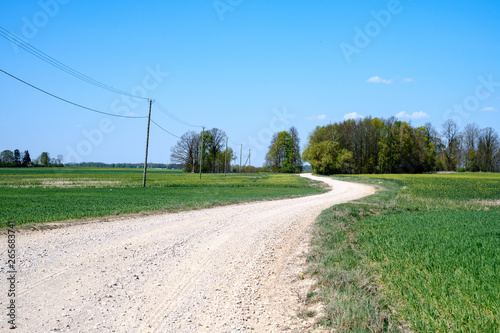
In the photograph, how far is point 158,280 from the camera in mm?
6715

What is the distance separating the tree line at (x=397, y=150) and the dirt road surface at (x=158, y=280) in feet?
250

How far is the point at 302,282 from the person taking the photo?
23.8 feet

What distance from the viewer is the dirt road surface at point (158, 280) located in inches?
197

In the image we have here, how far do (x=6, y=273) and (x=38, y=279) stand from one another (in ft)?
2.68

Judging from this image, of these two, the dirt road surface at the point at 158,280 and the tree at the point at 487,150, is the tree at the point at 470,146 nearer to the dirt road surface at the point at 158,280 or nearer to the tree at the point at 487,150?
the tree at the point at 487,150

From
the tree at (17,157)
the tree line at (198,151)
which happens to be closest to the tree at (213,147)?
the tree line at (198,151)

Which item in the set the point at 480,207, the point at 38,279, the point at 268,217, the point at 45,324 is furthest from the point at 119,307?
the point at 480,207

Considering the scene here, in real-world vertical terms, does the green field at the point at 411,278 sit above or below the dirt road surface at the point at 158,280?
above

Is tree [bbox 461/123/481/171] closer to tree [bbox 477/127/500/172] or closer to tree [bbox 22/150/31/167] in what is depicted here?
tree [bbox 477/127/500/172]

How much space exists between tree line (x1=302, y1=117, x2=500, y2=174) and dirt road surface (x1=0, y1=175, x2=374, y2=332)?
76320mm

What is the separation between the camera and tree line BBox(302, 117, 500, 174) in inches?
3398

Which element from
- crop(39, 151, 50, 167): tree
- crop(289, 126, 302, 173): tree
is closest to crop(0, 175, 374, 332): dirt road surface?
crop(289, 126, 302, 173): tree

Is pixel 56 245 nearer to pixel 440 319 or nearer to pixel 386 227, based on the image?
pixel 440 319

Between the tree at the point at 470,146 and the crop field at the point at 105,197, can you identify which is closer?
the crop field at the point at 105,197
